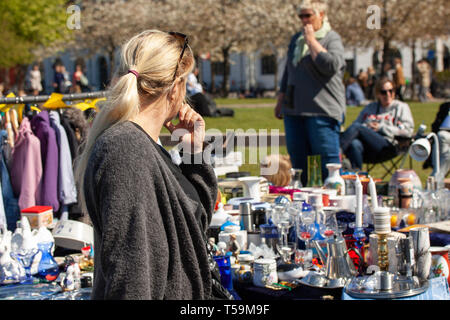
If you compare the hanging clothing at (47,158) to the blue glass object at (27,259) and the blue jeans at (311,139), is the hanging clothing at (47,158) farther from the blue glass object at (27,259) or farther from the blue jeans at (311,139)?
the blue jeans at (311,139)

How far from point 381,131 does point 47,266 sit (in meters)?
5.08

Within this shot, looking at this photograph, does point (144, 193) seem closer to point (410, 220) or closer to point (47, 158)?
point (410, 220)

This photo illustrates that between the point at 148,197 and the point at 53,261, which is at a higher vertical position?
the point at 148,197

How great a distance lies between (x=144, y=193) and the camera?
1762mm

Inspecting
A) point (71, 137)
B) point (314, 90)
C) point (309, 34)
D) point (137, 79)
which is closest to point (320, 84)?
point (314, 90)

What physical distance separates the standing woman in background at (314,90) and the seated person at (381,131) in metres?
1.63

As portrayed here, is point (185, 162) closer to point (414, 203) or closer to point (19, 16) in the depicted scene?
point (414, 203)

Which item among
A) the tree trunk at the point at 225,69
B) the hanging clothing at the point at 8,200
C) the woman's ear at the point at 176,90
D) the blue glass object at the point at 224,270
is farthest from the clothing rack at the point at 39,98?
the tree trunk at the point at 225,69

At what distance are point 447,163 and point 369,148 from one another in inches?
84.3

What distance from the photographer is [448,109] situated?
6469 millimetres

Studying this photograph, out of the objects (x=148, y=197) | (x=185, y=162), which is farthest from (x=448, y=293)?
(x=148, y=197)

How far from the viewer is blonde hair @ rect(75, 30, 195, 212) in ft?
6.31

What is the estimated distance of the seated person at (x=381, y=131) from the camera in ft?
24.4

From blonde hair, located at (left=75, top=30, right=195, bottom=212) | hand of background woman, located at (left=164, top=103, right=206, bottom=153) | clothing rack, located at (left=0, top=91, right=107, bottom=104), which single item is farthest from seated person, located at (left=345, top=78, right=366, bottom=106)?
blonde hair, located at (left=75, top=30, right=195, bottom=212)
